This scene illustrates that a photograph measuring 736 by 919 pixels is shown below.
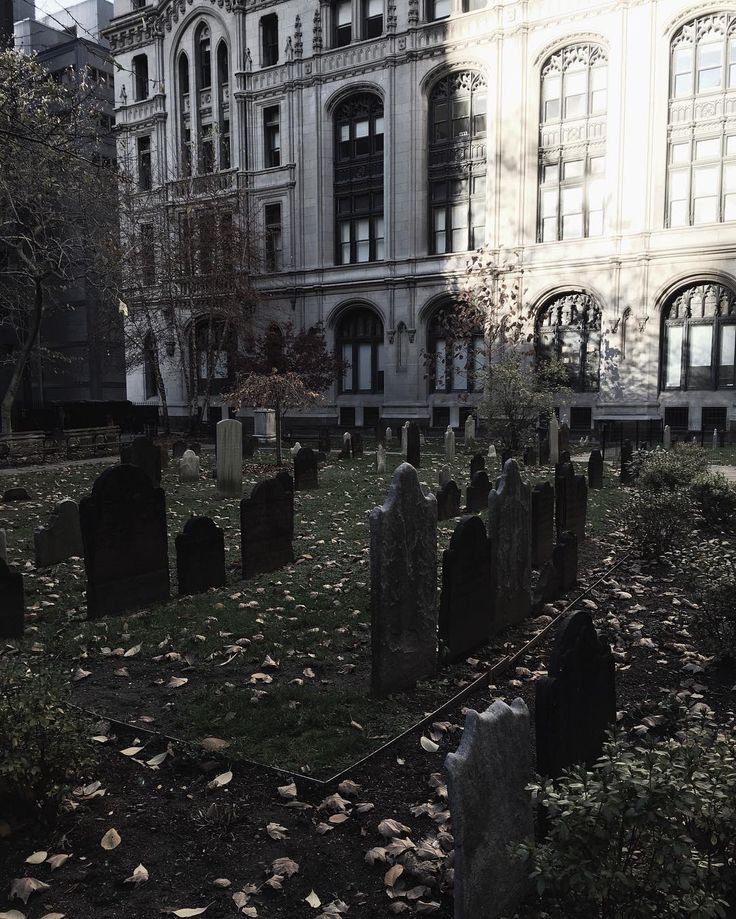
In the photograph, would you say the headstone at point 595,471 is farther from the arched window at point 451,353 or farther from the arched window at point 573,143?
the arched window at point 573,143

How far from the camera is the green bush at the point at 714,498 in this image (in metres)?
10.6

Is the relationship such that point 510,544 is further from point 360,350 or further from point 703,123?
point 360,350

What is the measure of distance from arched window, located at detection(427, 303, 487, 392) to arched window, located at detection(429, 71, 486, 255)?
3.59 m

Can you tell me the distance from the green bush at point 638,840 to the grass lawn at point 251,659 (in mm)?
1897

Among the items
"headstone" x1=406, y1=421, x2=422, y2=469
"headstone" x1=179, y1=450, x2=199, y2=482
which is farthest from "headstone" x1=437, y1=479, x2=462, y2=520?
"headstone" x1=406, y1=421, x2=422, y2=469

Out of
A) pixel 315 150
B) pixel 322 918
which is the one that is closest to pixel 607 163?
pixel 315 150

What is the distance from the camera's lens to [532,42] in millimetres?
31156

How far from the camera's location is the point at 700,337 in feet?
97.8

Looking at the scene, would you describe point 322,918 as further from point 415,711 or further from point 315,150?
point 315,150

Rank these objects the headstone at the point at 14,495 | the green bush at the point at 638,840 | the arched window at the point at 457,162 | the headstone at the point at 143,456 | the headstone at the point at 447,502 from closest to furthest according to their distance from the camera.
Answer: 1. the green bush at the point at 638,840
2. the headstone at the point at 447,502
3. the headstone at the point at 14,495
4. the headstone at the point at 143,456
5. the arched window at the point at 457,162

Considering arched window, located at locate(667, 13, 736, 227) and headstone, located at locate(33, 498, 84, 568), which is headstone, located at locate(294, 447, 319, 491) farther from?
arched window, located at locate(667, 13, 736, 227)

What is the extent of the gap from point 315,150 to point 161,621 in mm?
34756

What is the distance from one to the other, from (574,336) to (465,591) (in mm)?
28156

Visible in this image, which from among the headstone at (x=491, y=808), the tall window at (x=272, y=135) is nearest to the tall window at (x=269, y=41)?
the tall window at (x=272, y=135)
